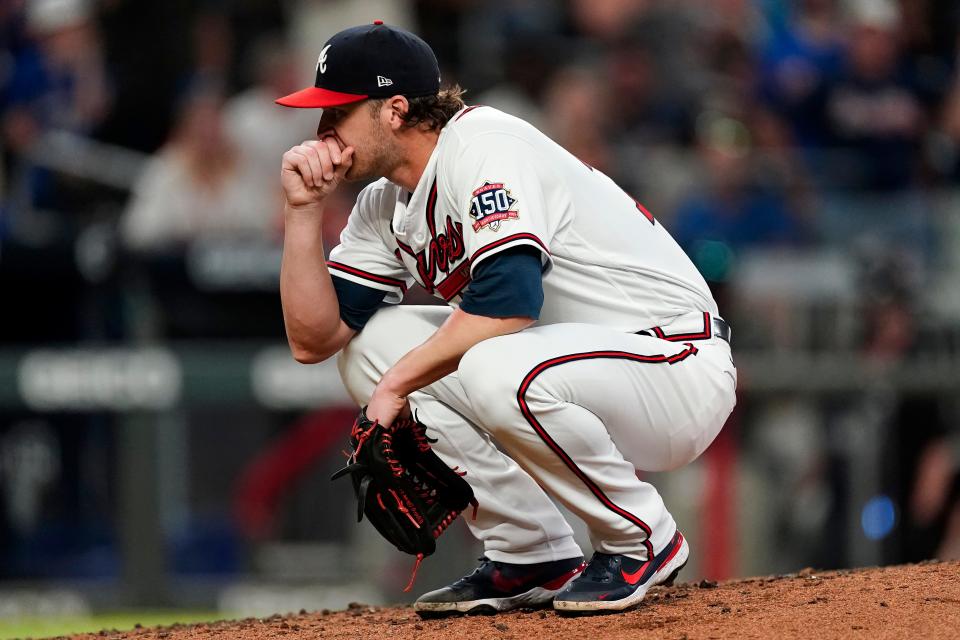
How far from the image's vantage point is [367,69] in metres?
3.42

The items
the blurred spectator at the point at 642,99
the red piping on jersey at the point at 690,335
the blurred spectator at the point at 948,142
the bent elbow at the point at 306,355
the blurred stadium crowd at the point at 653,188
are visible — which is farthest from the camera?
the blurred spectator at the point at 642,99

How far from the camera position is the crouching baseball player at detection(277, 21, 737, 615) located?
331 centimetres

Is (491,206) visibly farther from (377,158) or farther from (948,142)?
(948,142)

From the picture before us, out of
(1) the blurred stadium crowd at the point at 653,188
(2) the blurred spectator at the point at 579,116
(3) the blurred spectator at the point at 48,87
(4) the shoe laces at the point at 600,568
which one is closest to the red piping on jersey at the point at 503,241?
(4) the shoe laces at the point at 600,568

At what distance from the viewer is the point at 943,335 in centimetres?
664

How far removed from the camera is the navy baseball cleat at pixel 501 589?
3703mm

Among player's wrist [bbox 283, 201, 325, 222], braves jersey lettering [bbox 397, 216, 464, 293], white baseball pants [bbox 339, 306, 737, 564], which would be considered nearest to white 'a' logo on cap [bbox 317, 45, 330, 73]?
player's wrist [bbox 283, 201, 325, 222]

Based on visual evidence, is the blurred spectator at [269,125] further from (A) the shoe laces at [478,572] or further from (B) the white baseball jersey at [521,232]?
(A) the shoe laces at [478,572]

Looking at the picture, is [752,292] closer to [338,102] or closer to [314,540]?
[314,540]

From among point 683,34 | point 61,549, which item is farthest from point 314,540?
point 683,34

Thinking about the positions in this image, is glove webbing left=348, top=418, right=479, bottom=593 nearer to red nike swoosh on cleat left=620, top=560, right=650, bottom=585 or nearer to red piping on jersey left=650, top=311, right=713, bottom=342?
red nike swoosh on cleat left=620, top=560, right=650, bottom=585

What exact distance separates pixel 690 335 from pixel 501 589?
0.85 m

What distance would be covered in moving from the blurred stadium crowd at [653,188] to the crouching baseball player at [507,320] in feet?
9.65

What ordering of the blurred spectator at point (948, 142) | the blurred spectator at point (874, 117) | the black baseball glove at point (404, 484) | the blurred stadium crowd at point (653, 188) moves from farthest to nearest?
the blurred spectator at point (874, 117) < the blurred spectator at point (948, 142) < the blurred stadium crowd at point (653, 188) < the black baseball glove at point (404, 484)
